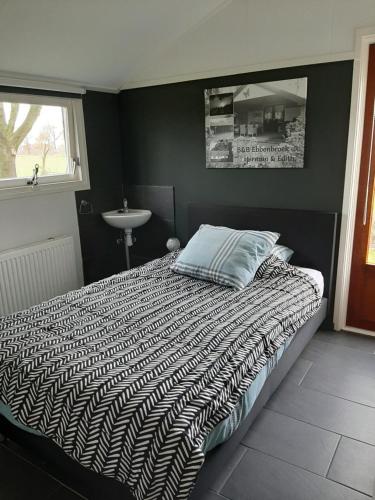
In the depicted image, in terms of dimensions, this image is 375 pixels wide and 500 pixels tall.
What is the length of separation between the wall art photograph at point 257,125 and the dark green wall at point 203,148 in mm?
60

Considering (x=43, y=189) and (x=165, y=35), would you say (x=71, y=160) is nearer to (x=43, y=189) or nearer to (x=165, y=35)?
(x=43, y=189)

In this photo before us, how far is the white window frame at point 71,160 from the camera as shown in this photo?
3.01 m

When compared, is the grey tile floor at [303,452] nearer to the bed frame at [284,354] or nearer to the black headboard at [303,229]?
the bed frame at [284,354]

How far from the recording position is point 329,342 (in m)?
2.96

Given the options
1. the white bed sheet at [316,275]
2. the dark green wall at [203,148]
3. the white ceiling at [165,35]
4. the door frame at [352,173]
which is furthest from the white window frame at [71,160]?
the door frame at [352,173]

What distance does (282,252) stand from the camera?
3.02 m

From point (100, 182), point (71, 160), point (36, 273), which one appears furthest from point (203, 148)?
point (36, 273)

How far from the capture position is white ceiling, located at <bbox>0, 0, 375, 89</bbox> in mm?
2488

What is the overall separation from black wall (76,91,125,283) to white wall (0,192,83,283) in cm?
10

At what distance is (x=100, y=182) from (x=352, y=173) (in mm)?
2215

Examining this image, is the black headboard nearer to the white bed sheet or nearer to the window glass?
the white bed sheet

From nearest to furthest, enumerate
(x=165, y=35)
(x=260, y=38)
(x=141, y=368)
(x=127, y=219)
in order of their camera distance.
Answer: (x=141, y=368) → (x=260, y=38) → (x=165, y=35) → (x=127, y=219)

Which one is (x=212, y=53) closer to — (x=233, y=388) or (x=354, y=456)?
(x=233, y=388)

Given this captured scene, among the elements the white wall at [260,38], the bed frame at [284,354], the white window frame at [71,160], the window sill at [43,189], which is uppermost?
the white wall at [260,38]
